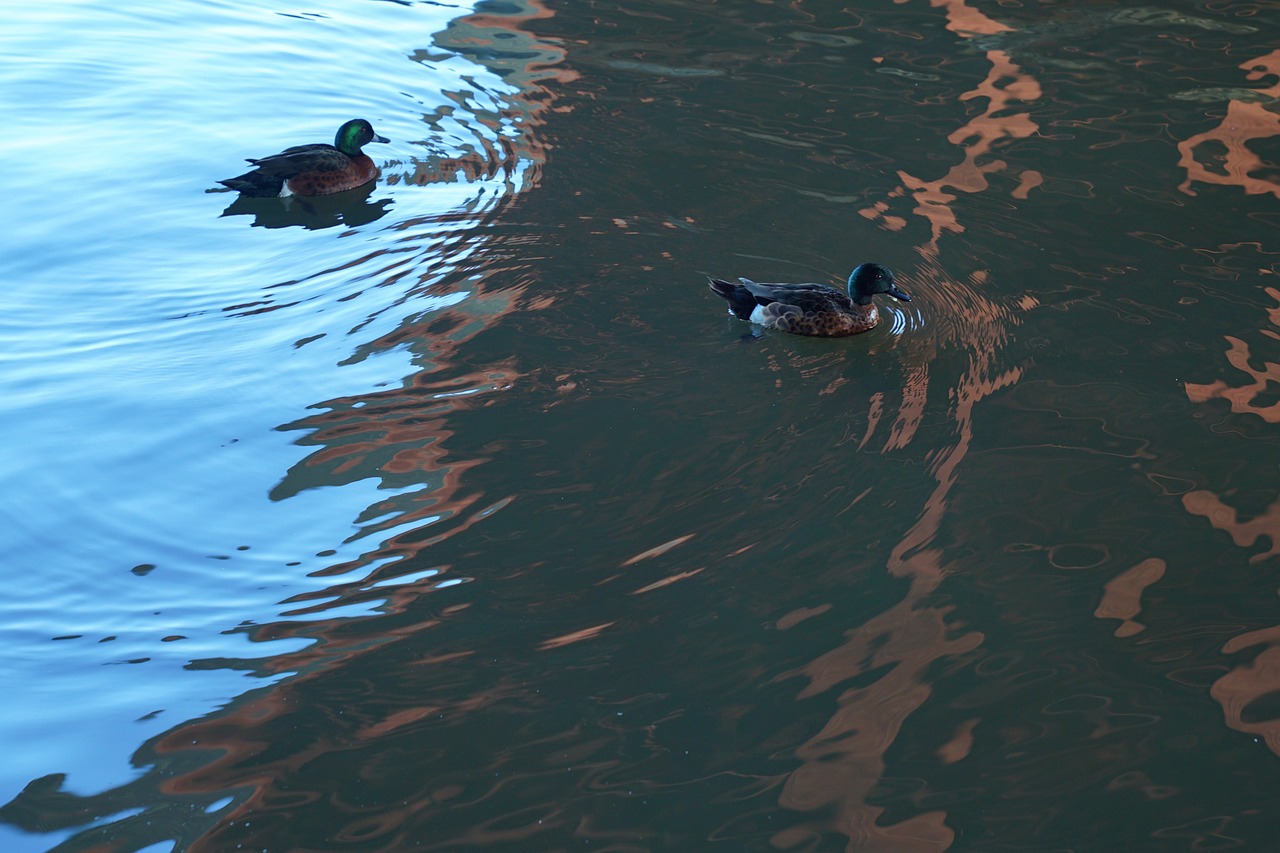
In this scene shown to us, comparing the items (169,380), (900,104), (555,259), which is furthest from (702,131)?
(169,380)

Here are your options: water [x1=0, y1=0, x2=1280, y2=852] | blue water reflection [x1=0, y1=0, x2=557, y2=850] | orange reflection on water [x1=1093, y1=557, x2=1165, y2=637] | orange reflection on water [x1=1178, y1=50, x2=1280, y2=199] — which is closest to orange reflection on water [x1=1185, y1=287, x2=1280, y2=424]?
water [x1=0, y1=0, x2=1280, y2=852]

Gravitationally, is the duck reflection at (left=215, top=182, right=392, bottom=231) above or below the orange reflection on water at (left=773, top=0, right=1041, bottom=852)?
above

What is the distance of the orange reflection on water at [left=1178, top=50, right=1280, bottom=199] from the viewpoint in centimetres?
751

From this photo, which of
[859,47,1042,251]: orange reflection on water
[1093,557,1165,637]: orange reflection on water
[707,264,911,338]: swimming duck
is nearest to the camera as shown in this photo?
[1093,557,1165,637]: orange reflection on water

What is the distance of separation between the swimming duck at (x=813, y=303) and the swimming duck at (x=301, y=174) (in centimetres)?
293

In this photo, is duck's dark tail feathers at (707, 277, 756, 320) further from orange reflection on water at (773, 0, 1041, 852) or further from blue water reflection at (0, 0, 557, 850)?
blue water reflection at (0, 0, 557, 850)

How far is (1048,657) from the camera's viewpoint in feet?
13.1

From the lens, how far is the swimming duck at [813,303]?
5.87 meters

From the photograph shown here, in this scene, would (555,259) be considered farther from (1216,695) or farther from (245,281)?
(1216,695)

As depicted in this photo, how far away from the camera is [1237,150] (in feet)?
26.0

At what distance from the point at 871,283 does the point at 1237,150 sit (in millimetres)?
3627

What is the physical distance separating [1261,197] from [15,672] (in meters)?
7.24

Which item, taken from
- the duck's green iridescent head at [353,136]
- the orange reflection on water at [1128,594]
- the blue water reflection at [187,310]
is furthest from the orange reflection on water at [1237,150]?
the duck's green iridescent head at [353,136]

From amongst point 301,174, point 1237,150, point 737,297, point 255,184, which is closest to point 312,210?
point 301,174
